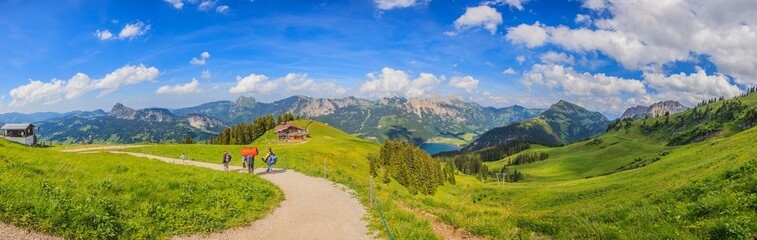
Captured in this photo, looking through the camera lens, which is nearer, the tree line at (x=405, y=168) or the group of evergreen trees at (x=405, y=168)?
the tree line at (x=405, y=168)

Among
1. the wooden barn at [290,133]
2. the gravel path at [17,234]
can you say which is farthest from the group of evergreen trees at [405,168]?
the gravel path at [17,234]

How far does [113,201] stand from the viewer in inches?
565

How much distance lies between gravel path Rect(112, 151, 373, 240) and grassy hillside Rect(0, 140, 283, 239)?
0.81 meters

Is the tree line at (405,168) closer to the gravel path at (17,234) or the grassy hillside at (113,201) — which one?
the grassy hillside at (113,201)

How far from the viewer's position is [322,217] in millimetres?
18547

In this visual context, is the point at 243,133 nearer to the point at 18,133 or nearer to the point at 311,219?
the point at 18,133

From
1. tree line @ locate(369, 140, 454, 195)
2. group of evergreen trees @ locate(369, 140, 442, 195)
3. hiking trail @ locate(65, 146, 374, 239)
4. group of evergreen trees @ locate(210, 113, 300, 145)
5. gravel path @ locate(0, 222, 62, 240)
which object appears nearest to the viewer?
gravel path @ locate(0, 222, 62, 240)

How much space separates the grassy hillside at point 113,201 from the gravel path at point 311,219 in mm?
810

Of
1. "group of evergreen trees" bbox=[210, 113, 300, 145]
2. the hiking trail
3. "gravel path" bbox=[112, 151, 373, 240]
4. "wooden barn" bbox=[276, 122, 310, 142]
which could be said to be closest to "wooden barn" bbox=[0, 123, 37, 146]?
"group of evergreen trees" bbox=[210, 113, 300, 145]

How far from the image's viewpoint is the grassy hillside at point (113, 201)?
1162 cm

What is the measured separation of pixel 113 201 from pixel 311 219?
8418 millimetres

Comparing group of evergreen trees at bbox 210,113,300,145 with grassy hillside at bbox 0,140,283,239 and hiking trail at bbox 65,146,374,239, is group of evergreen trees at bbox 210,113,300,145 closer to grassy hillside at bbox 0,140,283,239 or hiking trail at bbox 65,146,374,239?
hiking trail at bbox 65,146,374,239

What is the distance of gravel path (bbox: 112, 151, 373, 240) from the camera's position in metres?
15.3

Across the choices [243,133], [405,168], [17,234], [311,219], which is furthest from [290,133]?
[17,234]
